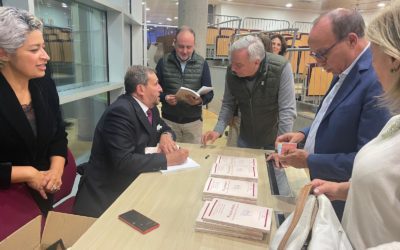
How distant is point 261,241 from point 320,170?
452 mm

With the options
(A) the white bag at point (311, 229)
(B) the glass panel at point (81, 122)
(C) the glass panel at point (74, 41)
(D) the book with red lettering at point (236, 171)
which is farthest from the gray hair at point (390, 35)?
(B) the glass panel at point (81, 122)

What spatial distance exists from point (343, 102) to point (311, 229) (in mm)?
761

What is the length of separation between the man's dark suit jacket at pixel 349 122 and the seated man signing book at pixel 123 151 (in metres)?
0.77

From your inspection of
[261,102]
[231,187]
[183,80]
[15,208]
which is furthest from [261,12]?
[15,208]

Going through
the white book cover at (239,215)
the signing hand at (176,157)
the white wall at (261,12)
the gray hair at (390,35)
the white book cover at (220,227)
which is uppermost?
the white wall at (261,12)

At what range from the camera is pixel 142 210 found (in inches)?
51.3

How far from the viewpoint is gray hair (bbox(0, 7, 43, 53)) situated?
4.48 feet

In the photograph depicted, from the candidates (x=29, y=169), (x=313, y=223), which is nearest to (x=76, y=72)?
(x=29, y=169)

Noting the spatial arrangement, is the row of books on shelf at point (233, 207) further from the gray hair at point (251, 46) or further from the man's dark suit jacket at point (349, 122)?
the gray hair at point (251, 46)

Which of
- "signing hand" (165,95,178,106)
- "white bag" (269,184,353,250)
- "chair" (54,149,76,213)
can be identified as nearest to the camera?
"white bag" (269,184,353,250)

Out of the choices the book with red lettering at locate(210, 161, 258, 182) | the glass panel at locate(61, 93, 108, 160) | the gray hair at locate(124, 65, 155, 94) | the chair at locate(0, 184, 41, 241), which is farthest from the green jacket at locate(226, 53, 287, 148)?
the glass panel at locate(61, 93, 108, 160)

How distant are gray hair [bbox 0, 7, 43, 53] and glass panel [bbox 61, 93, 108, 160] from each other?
1.63 metres

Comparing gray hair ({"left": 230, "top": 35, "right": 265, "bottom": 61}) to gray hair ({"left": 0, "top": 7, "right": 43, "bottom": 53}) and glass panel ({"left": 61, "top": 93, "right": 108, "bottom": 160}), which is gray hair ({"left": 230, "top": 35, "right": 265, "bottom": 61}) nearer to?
gray hair ({"left": 0, "top": 7, "right": 43, "bottom": 53})

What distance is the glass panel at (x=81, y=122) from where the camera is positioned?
3.15m
